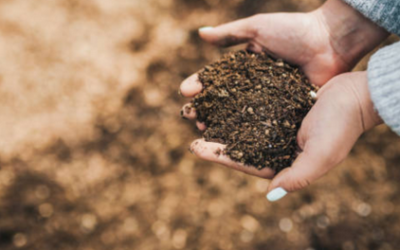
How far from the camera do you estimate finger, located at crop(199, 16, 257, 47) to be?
7.65 ft

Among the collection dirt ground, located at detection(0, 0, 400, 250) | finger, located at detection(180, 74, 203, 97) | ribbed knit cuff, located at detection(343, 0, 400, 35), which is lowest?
dirt ground, located at detection(0, 0, 400, 250)

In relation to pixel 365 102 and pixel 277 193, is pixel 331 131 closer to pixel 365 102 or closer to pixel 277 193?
pixel 365 102

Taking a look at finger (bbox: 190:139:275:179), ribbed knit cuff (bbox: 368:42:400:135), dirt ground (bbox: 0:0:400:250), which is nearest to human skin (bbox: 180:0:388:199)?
finger (bbox: 190:139:275:179)

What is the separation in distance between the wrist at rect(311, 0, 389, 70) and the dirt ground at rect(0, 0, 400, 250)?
0.91 meters

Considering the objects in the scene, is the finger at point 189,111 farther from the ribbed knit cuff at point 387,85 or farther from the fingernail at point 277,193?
the ribbed knit cuff at point 387,85

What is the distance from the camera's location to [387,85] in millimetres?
1637

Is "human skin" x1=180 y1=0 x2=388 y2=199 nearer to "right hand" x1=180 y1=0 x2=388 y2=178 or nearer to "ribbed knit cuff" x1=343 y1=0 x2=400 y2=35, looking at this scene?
"right hand" x1=180 y1=0 x2=388 y2=178

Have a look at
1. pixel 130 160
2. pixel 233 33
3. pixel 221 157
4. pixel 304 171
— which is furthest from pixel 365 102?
pixel 130 160

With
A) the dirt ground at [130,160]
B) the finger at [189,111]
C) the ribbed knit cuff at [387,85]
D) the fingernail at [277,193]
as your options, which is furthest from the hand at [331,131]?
the dirt ground at [130,160]

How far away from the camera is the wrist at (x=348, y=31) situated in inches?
87.0

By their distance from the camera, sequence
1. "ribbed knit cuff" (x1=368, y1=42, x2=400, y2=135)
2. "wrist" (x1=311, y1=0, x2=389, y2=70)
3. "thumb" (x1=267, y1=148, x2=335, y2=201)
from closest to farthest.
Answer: "ribbed knit cuff" (x1=368, y1=42, x2=400, y2=135), "thumb" (x1=267, y1=148, x2=335, y2=201), "wrist" (x1=311, y1=0, x2=389, y2=70)

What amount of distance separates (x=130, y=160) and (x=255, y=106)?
1.35 m

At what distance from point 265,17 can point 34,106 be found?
6.70 ft

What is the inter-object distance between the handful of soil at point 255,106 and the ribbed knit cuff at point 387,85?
17.4 inches
